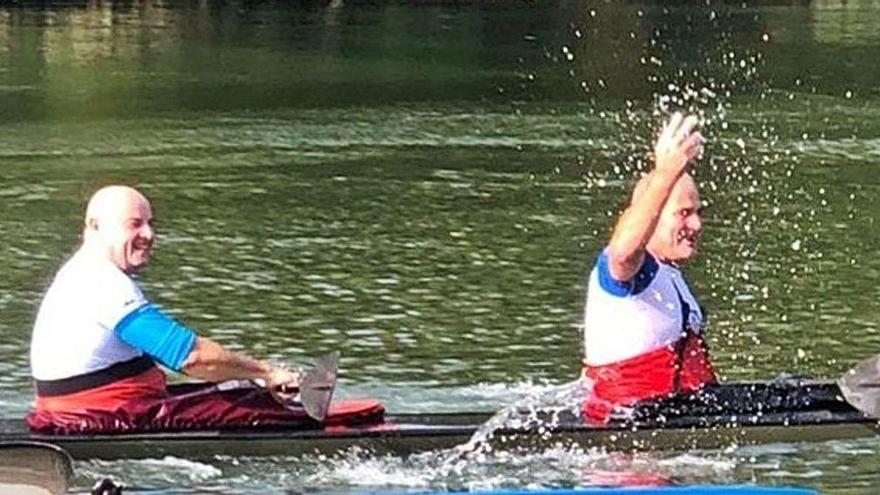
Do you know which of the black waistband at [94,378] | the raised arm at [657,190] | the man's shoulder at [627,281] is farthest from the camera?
the black waistband at [94,378]

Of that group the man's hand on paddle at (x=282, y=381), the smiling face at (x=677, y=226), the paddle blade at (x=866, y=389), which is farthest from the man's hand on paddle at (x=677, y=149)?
the man's hand on paddle at (x=282, y=381)

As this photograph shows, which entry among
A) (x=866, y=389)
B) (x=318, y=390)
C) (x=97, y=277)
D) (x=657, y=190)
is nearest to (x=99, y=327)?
(x=97, y=277)

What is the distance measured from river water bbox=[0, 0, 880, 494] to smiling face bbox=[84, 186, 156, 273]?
3.26 feet

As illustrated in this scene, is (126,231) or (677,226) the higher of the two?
(677,226)

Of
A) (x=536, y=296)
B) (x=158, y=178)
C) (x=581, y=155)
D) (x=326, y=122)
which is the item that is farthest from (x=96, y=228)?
(x=326, y=122)

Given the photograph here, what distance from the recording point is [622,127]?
3209 centimetres

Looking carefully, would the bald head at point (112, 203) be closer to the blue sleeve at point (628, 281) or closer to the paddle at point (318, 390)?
the paddle at point (318, 390)

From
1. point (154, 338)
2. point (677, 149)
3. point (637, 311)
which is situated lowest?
point (154, 338)

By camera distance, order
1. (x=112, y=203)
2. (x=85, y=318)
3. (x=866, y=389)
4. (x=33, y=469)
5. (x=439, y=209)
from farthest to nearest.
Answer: (x=439, y=209) → (x=866, y=389) → (x=85, y=318) → (x=112, y=203) → (x=33, y=469)

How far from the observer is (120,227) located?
9.28m

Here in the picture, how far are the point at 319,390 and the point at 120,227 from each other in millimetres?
1224

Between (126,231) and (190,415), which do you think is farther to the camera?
(190,415)

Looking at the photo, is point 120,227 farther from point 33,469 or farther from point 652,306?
point 652,306

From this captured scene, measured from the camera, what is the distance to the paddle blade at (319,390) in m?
9.45
